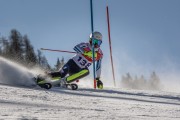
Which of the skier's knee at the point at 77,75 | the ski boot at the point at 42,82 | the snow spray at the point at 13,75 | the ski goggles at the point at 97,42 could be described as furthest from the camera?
the ski goggles at the point at 97,42

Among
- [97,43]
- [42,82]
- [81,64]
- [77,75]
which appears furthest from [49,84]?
[97,43]

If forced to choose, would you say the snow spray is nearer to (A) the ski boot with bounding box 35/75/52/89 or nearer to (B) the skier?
(A) the ski boot with bounding box 35/75/52/89

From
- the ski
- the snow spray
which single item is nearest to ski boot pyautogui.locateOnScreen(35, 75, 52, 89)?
the ski

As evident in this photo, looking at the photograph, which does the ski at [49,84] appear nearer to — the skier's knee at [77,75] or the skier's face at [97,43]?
the skier's knee at [77,75]

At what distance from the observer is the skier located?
1045cm

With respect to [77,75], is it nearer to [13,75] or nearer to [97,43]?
[97,43]

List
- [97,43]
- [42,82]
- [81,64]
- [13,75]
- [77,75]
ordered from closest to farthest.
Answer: [13,75] → [42,82] → [77,75] → [81,64] → [97,43]

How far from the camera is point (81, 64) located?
11.1 meters

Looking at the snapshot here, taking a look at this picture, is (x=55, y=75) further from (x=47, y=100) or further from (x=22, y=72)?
(x=47, y=100)

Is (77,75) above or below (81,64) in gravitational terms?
below

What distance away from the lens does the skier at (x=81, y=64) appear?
10454 millimetres

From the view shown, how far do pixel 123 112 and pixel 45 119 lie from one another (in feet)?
4.60

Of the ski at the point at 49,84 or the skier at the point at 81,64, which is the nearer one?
the ski at the point at 49,84

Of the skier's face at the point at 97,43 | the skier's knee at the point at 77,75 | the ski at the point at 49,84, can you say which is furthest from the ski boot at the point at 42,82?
the skier's face at the point at 97,43
